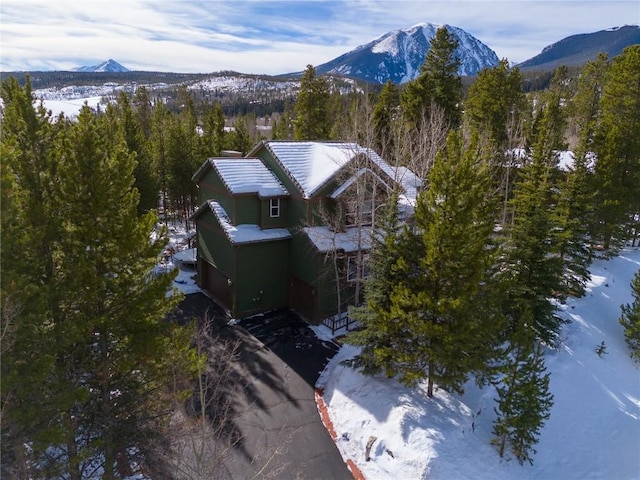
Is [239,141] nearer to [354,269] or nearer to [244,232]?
[244,232]

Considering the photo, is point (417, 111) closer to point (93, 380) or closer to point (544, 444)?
point (544, 444)

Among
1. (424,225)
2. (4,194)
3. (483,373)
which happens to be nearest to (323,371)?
(483,373)

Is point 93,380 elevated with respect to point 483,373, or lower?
elevated

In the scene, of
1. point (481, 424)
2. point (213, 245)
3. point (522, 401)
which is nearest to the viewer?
point (522, 401)

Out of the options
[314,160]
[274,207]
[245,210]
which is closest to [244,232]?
[245,210]

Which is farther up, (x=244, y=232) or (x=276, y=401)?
(x=244, y=232)

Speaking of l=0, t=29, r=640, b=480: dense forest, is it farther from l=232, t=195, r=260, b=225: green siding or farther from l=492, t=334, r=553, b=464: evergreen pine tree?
l=232, t=195, r=260, b=225: green siding

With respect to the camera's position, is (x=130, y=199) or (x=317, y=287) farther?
(x=317, y=287)
